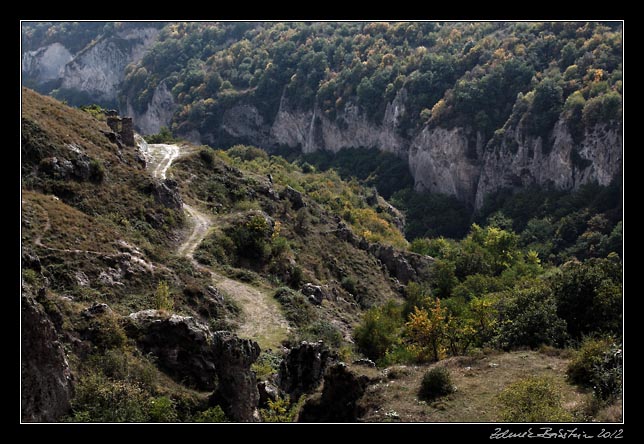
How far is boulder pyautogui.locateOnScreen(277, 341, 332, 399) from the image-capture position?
3002 cm

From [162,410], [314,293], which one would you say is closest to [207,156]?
[314,293]

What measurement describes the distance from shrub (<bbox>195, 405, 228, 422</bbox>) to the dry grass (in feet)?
16.2

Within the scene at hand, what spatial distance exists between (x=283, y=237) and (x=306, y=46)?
138 meters

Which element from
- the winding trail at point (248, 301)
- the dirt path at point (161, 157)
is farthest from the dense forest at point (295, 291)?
the dirt path at point (161, 157)

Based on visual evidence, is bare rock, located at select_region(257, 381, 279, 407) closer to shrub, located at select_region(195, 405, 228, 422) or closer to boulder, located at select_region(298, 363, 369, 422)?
boulder, located at select_region(298, 363, 369, 422)

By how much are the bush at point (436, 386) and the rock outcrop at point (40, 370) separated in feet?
41.3

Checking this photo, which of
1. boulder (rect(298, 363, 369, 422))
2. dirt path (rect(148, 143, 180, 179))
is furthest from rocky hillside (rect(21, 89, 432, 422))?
boulder (rect(298, 363, 369, 422))

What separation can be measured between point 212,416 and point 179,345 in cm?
470

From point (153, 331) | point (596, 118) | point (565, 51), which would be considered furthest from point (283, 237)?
point (565, 51)

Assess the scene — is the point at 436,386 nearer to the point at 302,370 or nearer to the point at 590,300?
the point at 302,370

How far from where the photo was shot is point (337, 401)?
25875 millimetres

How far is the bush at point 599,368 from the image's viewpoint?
2456cm

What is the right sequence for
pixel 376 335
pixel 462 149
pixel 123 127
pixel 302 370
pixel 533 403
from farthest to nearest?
pixel 462 149, pixel 123 127, pixel 376 335, pixel 302 370, pixel 533 403

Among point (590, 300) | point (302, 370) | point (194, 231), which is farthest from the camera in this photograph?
point (194, 231)
